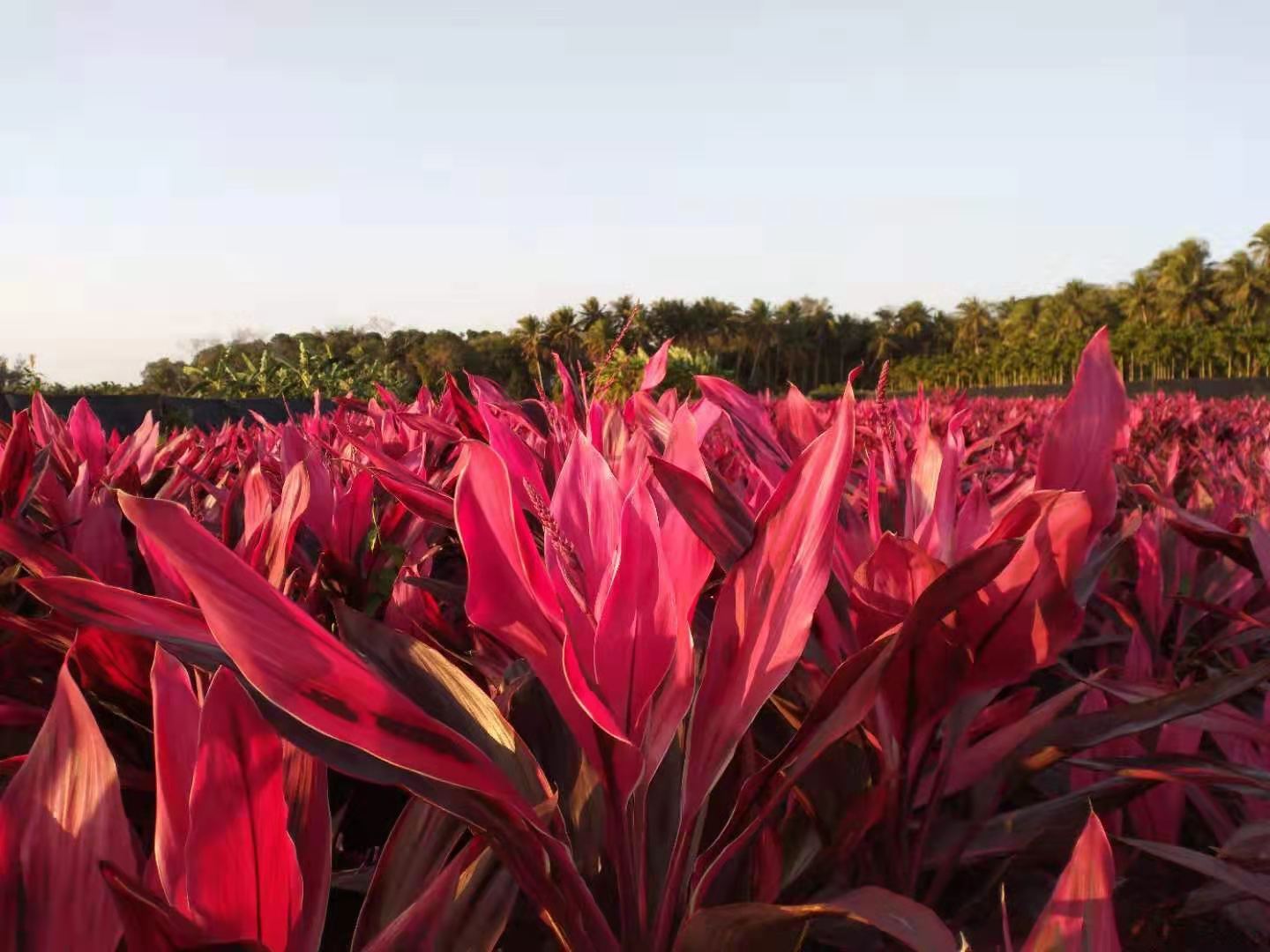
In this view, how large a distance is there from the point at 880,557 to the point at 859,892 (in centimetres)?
24

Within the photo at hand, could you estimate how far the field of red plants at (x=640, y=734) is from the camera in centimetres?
44

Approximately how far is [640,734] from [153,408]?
924 centimetres

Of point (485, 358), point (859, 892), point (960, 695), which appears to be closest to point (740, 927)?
point (859, 892)

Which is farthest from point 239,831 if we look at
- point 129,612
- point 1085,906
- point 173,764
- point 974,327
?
point 974,327

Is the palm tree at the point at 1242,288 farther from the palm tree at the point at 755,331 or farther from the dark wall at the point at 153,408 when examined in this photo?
the dark wall at the point at 153,408

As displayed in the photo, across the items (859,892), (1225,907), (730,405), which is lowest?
(1225,907)

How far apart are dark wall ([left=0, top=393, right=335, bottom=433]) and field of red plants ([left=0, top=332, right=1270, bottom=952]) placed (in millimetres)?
6963

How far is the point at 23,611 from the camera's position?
119cm

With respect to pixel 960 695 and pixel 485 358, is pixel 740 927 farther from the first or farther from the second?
pixel 485 358

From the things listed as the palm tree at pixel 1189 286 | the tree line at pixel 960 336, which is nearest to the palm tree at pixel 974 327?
the tree line at pixel 960 336

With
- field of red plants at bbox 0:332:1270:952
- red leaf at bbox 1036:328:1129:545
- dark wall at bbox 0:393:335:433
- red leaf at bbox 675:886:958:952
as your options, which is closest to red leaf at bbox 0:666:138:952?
field of red plants at bbox 0:332:1270:952

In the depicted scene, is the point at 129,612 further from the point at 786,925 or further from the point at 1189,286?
the point at 1189,286

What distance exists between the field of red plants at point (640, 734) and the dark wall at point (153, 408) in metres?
6.96

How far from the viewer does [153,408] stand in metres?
8.57
